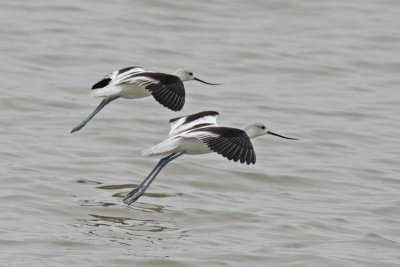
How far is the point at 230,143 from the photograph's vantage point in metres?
10.3

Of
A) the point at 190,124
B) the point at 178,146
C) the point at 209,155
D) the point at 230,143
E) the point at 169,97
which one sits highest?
the point at 169,97

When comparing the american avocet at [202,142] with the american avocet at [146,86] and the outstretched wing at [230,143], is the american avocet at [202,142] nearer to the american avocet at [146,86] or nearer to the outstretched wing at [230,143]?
the outstretched wing at [230,143]

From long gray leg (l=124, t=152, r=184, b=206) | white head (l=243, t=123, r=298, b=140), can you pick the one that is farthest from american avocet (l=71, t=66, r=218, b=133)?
white head (l=243, t=123, r=298, b=140)

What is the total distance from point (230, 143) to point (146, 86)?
1.43m

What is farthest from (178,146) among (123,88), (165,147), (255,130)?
(123,88)

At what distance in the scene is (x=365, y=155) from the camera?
14.5 meters

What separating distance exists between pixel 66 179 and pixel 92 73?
5177 millimetres

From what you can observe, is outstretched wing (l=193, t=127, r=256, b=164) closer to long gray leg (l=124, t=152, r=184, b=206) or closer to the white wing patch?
the white wing patch

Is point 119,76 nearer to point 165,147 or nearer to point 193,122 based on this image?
point 193,122

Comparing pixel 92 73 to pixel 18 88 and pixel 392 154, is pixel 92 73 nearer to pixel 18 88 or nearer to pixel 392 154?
pixel 18 88

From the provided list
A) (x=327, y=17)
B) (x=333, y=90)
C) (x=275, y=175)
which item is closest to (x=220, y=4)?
(x=327, y=17)

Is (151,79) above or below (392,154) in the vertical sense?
above

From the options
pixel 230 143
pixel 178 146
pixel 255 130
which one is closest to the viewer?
pixel 230 143

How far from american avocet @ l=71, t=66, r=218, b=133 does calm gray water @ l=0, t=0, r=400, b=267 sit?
2.93 feet
